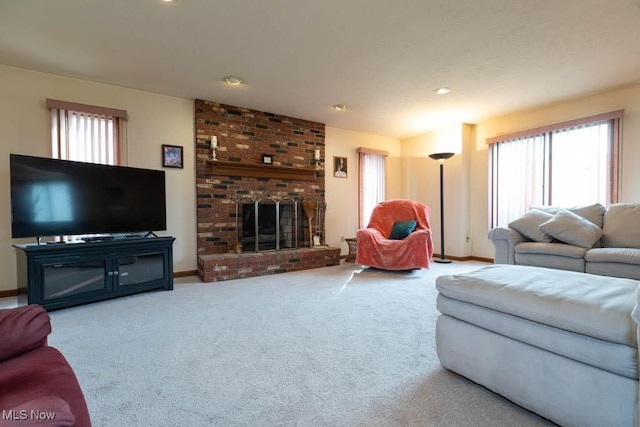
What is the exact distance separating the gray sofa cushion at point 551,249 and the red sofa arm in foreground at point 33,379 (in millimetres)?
3678

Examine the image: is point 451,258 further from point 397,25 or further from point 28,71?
point 28,71

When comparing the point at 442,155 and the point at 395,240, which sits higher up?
the point at 442,155

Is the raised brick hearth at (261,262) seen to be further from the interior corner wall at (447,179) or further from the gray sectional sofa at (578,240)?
the gray sectional sofa at (578,240)

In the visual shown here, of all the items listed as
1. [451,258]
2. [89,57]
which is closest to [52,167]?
[89,57]

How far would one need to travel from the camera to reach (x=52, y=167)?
2742mm

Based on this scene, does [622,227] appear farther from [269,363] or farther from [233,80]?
[233,80]

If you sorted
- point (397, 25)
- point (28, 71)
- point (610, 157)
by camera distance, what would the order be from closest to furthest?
1. point (397, 25)
2. point (28, 71)
3. point (610, 157)

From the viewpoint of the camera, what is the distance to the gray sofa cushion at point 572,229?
2.94m

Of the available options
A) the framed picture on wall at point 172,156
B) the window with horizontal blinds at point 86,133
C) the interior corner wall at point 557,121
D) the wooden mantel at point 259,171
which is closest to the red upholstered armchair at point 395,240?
the interior corner wall at point 557,121

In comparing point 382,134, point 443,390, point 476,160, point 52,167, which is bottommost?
point 443,390

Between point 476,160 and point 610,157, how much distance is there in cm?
169

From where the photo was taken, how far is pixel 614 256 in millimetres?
2607

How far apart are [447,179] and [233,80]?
12.7ft

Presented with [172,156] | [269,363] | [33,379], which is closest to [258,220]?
[172,156]
